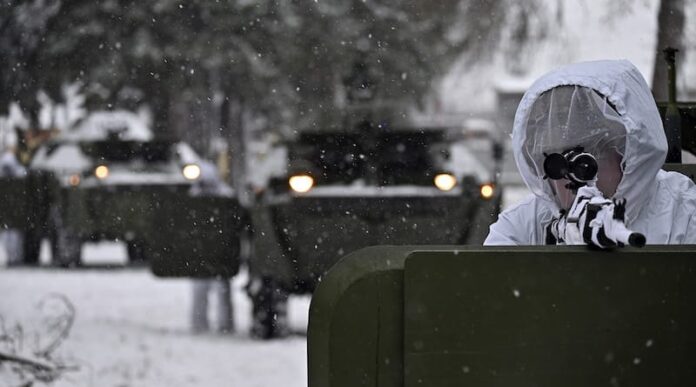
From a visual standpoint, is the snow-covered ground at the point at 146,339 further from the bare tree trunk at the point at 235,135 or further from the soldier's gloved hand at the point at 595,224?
the bare tree trunk at the point at 235,135

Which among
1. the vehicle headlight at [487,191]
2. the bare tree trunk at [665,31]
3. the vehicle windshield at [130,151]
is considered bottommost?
the vehicle headlight at [487,191]

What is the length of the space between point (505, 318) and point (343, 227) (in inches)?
281

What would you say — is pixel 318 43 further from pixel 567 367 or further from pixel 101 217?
pixel 567 367

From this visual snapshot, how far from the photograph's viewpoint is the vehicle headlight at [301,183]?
9820 mm

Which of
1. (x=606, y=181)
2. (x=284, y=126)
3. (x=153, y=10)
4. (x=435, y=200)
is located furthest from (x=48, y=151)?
(x=606, y=181)

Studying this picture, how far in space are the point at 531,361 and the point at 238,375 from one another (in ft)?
20.7

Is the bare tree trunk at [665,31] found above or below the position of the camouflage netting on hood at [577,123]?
above

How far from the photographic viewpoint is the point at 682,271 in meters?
2.48

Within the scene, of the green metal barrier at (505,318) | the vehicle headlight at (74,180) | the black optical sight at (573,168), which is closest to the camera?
the green metal barrier at (505,318)

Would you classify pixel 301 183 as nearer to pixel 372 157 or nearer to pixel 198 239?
pixel 198 239

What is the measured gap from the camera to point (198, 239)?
1060cm

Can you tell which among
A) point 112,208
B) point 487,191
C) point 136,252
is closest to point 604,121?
point 487,191

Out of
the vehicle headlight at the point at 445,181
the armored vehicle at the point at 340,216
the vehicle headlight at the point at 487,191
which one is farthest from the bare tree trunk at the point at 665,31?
the vehicle headlight at the point at 445,181

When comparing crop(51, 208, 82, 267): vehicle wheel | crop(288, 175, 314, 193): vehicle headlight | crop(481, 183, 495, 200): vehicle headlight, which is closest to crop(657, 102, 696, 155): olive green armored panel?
crop(288, 175, 314, 193): vehicle headlight
